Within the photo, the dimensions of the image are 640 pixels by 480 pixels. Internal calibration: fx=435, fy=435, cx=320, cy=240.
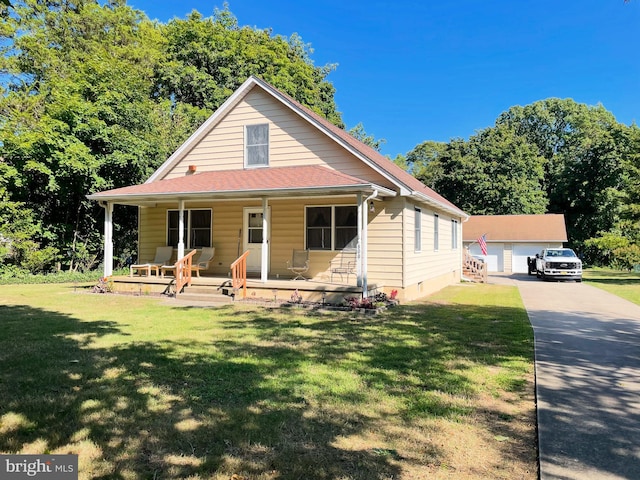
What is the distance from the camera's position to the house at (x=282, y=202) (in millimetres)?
12203

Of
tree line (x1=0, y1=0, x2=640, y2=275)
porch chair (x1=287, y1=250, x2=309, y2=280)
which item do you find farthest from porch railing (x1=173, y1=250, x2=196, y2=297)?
tree line (x1=0, y1=0, x2=640, y2=275)

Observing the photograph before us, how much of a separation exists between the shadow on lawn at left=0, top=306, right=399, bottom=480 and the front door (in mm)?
8282

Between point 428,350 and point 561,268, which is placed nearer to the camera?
point 428,350

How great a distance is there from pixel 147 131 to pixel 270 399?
1869cm

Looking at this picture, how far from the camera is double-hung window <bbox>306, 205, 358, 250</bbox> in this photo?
13.1 m

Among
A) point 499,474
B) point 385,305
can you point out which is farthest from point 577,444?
point 385,305

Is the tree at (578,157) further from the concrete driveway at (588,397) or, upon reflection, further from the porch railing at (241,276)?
the porch railing at (241,276)

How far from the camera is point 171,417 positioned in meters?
3.91

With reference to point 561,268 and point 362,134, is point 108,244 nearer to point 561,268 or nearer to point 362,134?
point 561,268

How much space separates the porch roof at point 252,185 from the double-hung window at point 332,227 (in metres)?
1.19

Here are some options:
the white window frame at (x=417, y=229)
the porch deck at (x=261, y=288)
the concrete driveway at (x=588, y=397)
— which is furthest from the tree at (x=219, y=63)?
the concrete driveway at (x=588, y=397)

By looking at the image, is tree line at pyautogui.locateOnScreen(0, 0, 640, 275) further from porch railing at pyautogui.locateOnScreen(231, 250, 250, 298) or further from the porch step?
the porch step

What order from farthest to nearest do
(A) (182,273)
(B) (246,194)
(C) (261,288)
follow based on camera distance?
(A) (182,273) → (B) (246,194) → (C) (261,288)

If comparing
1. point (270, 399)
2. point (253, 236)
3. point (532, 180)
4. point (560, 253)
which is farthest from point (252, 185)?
point (532, 180)
